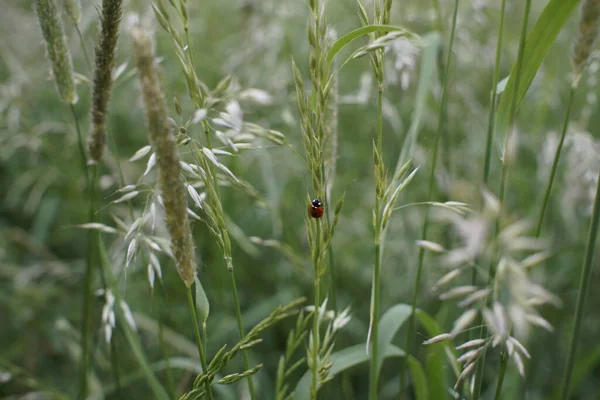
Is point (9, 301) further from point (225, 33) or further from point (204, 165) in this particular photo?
point (225, 33)

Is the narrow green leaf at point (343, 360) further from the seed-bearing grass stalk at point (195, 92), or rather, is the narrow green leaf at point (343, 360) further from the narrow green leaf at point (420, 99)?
the narrow green leaf at point (420, 99)

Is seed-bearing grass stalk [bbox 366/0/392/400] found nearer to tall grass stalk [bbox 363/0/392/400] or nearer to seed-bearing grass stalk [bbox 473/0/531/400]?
tall grass stalk [bbox 363/0/392/400]

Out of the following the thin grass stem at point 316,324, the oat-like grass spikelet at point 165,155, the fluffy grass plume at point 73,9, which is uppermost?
the fluffy grass plume at point 73,9

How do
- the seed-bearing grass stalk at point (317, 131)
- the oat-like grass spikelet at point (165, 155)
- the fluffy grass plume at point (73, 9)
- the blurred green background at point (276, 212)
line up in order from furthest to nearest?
1. the blurred green background at point (276, 212)
2. the fluffy grass plume at point (73, 9)
3. the seed-bearing grass stalk at point (317, 131)
4. the oat-like grass spikelet at point (165, 155)

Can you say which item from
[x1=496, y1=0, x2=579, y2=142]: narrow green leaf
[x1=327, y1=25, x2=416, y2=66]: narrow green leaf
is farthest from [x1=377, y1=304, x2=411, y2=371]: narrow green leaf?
[x1=327, y1=25, x2=416, y2=66]: narrow green leaf

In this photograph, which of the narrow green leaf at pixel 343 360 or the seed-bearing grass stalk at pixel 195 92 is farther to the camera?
the narrow green leaf at pixel 343 360

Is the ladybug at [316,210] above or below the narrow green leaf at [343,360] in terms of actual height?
above

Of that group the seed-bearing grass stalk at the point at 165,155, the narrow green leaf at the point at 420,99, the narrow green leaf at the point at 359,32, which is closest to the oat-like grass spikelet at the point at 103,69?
the seed-bearing grass stalk at the point at 165,155
